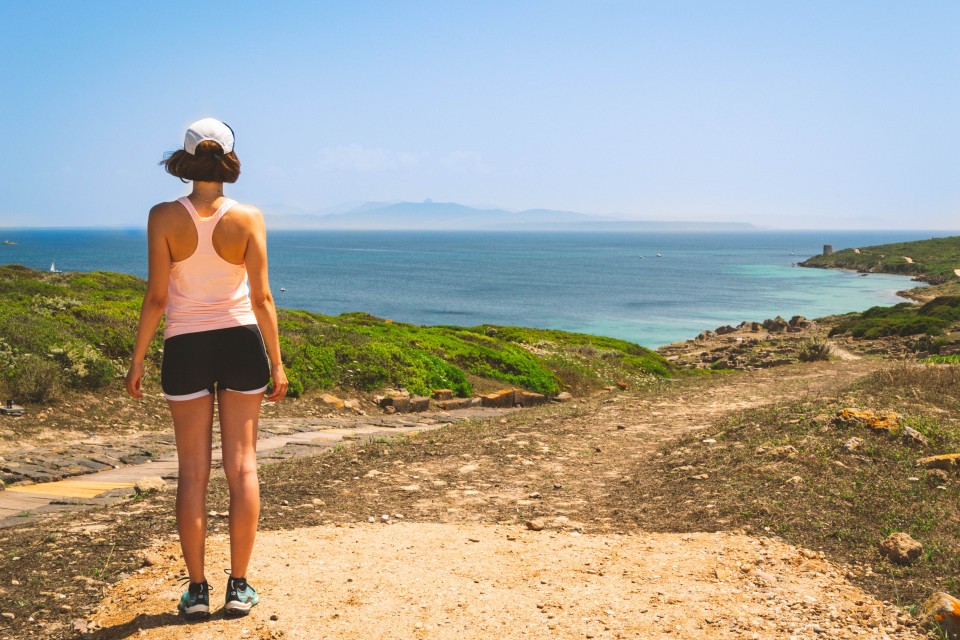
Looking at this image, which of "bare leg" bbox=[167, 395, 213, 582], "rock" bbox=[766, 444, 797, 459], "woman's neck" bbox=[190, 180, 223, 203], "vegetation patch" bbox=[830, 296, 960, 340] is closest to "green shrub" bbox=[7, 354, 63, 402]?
"bare leg" bbox=[167, 395, 213, 582]

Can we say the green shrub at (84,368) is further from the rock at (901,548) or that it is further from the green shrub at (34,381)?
the rock at (901,548)

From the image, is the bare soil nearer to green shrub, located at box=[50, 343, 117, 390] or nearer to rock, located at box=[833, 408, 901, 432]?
rock, located at box=[833, 408, 901, 432]

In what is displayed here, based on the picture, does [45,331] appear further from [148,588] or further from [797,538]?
[797,538]

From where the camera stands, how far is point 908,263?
10894 centimetres

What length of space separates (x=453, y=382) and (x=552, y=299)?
6777 centimetres

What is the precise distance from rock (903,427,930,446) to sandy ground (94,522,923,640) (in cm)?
301

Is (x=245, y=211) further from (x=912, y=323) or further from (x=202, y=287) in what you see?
(x=912, y=323)

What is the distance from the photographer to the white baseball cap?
3.90 m

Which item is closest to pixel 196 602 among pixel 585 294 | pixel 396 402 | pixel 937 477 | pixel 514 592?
pixel 514 592

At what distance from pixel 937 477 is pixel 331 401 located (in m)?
10.0

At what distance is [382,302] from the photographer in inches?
3110

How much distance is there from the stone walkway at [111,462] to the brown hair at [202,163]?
3.74m

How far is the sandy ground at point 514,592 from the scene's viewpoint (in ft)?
13.4

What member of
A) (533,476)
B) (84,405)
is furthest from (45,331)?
(533,476)
